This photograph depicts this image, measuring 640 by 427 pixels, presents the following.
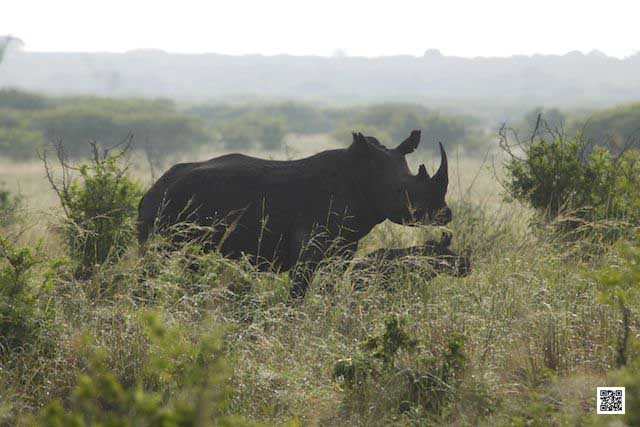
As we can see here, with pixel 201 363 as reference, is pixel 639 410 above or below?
above

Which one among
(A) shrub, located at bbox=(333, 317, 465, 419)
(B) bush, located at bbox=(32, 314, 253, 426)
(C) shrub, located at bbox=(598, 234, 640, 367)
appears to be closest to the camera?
(B) bush, located at bbox=(32, 314, 253, 426)

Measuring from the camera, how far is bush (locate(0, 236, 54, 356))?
17.4 feet

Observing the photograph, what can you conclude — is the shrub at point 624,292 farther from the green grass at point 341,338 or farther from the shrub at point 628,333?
the green grass at point 341,338

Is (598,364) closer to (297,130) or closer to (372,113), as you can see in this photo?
(372,113)

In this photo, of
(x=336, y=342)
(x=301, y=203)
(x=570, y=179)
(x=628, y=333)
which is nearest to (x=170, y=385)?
(x=336, y=342)

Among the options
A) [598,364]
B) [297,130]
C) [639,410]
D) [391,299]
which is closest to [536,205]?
[391,299]

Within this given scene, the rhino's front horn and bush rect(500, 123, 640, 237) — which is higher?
the rhino's front horn

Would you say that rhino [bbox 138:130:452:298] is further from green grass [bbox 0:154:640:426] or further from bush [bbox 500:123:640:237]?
bush [bbox 500:123:640:237]

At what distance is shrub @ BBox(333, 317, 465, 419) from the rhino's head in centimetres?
170

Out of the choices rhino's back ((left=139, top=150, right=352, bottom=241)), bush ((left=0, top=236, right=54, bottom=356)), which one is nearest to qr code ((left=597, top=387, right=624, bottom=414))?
rhino's back ((left=139, top=150, right=352, bottom=241))

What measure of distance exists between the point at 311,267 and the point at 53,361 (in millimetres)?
2031

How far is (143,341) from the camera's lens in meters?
5.23

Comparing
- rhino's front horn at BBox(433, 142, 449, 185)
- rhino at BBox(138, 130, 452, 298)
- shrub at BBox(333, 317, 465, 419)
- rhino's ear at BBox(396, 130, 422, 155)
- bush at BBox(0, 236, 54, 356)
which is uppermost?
rhino's ear at BBox(396, 130, 422, 155)

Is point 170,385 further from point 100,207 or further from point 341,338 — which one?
point 100,207
